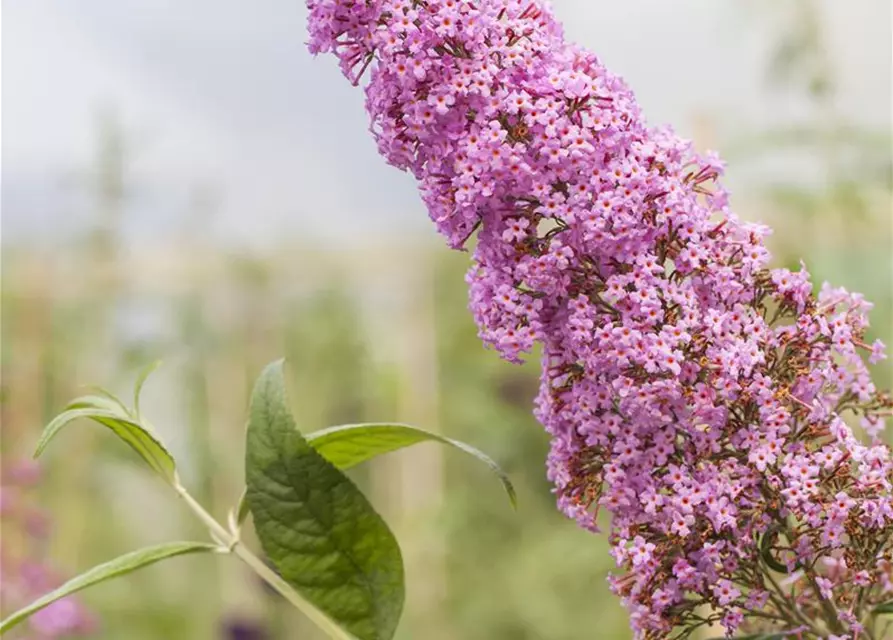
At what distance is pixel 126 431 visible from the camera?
739 millimetres

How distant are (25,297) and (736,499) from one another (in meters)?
2.80

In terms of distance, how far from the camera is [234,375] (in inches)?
141

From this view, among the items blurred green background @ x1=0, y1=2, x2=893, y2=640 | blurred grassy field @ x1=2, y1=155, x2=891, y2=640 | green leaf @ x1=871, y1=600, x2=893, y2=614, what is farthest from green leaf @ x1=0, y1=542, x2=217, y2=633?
blurred grassy field @ x1=2, y1=155, x2=891, y2=640

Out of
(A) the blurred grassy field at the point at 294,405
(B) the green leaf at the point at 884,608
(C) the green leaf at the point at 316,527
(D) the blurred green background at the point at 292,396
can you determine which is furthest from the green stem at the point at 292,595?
(A) the blurred grassy field at the point at 294,405

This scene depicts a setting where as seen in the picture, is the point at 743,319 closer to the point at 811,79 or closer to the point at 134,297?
the point at 811,79

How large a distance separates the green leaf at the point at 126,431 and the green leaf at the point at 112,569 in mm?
61

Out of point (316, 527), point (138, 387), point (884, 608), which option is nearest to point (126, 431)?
point (138, 387)

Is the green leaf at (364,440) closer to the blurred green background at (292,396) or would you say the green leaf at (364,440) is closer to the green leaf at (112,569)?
the green leaf at (112,569)

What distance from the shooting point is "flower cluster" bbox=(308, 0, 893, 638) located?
575mm

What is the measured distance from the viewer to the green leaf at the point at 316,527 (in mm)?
650

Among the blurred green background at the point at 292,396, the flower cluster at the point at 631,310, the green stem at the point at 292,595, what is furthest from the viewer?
the blurred green background at the point at 292,396

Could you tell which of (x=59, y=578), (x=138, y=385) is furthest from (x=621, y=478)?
(x=59, y=578)

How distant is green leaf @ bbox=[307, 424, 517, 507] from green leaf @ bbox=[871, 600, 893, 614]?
205 millimetres

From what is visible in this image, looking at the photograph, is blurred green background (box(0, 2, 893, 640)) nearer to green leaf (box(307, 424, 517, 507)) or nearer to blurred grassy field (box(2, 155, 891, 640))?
blurred grassy field (box(2, 155, 891, 640))
